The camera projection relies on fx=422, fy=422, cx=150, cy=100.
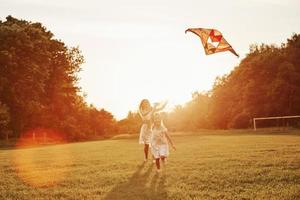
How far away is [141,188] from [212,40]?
7.73 m

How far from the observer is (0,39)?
52906mm

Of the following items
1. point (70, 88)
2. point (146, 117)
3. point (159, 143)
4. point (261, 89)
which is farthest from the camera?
point (261, 89)

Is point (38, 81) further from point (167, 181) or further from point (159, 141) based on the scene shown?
point (167, 181)

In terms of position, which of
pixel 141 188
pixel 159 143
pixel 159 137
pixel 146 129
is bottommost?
pixel 141 188

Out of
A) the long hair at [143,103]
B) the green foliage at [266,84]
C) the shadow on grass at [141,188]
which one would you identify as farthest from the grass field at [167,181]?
the green foliage at [266,84]

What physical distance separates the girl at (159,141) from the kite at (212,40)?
3.34 metres

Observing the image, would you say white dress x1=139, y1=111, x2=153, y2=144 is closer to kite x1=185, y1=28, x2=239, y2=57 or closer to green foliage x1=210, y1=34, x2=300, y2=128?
kite x1=185, y1=28, x2=239, y2=57

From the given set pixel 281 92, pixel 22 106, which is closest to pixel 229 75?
pixel 281 92

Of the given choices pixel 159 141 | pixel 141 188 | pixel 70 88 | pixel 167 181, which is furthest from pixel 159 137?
pixel 70 88

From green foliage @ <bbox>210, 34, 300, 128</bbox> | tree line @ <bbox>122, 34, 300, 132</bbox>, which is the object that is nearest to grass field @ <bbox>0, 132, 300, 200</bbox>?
tree line @ <bbox>122, 34, 300, 132</bbox>

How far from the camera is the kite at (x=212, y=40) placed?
16.1 meters

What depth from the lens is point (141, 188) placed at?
34.6 ft

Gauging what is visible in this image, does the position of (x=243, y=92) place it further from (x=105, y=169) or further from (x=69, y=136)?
(x=105, y=169)

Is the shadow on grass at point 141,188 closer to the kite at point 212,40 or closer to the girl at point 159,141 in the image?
the girl at point 159,141
